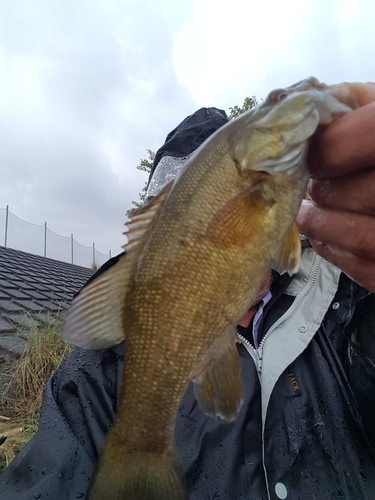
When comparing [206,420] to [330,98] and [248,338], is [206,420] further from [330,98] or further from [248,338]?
[330,98]

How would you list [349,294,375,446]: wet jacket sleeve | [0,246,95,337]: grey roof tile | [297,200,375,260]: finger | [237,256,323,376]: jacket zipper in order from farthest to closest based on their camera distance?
[0,246,95,337]: grey roof tile < [237,256,323,376]: jacket zipper < [349,294,375,446]: wet jacket sleeve < [297,200,375,260]: finger

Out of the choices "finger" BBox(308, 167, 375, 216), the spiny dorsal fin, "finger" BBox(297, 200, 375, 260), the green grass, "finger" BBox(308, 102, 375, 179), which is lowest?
the green grass

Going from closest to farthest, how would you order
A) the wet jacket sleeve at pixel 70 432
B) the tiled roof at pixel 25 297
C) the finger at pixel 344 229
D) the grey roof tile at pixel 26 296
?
the finger at pixel 344 229, the wet jacket sleeve at pixel 70 432, the tiled roof at pixel 25 297, the grey roof tile at pixel 26 296

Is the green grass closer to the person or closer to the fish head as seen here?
the person

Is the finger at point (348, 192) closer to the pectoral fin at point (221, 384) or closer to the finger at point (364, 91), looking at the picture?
the finger at point (364, 91)

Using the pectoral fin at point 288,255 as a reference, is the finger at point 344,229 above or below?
above

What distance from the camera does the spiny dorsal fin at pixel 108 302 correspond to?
120cm

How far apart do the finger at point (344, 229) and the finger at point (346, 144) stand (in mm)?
182

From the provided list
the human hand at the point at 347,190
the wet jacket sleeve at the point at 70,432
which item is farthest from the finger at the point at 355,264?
the wet jacket sleeve at the point at 70,432

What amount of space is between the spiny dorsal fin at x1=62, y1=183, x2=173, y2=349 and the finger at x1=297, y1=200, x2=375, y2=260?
62 cm

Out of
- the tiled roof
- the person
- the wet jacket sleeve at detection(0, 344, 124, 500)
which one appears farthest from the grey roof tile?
the person

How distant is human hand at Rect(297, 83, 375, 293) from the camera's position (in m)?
1.05

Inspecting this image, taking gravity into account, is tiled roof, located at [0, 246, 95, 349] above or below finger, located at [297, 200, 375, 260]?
above

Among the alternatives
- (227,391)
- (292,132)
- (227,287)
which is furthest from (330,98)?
(227,391)
